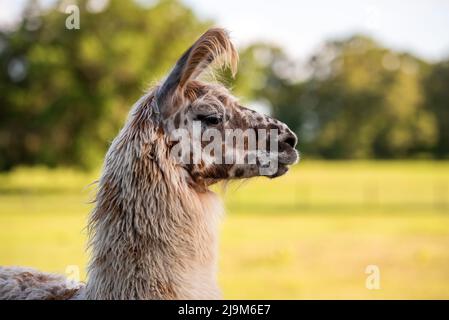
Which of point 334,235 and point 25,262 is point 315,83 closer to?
point 334,235

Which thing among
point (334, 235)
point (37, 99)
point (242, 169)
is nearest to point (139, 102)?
point (242, 169)

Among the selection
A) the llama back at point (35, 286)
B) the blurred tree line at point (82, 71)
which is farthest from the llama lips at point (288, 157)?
the blurred tree line at point (82, 71)

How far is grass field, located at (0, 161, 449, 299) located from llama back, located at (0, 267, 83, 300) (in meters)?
0.38

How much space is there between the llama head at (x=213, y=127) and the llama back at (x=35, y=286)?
A: 4.03ft

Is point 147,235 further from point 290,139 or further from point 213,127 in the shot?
point 290,139

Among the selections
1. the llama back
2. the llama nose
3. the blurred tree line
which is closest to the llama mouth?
the llama nose

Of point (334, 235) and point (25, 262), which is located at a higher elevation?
point (334, 235)

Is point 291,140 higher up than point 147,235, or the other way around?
point 291,140

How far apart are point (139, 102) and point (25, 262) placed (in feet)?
46.0

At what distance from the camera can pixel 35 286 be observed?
4.03 m

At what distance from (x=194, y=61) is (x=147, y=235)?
3.56 ft

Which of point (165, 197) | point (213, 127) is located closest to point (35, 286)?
point (165, 197)

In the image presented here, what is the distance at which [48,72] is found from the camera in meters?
40.7
